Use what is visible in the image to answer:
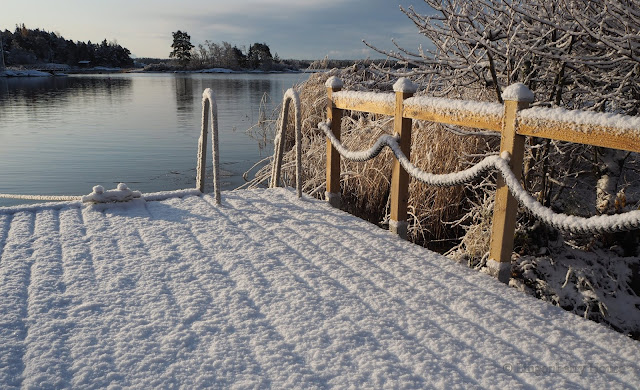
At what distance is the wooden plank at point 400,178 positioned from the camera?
12.8 ft

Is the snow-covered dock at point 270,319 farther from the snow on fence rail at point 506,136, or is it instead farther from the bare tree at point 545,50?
the bare tree at point 545,50

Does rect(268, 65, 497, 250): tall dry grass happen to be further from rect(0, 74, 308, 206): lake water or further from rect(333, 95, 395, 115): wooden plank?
rect(0, 74, 308, 206): lake water

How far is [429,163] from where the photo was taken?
19.0ft

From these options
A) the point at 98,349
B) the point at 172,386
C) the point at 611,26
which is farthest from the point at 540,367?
the point at 611,26

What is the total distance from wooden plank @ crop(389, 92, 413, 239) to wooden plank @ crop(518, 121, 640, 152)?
118cm

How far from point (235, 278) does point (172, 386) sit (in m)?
1.07

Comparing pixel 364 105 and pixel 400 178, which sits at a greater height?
pixel 364 105

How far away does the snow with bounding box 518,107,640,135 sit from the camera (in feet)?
7.37

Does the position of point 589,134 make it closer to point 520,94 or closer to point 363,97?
point 520,94

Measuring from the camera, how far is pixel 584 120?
243 centimetres

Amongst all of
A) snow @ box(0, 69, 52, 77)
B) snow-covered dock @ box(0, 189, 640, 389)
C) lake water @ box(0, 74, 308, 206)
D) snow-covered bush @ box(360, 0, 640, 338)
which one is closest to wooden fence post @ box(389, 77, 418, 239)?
snow-covered dock @ box(0, 189, 640, 389)

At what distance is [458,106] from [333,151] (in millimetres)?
1916

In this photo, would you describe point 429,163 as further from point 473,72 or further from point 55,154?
point 55,154

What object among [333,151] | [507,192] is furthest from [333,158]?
[507,192]
